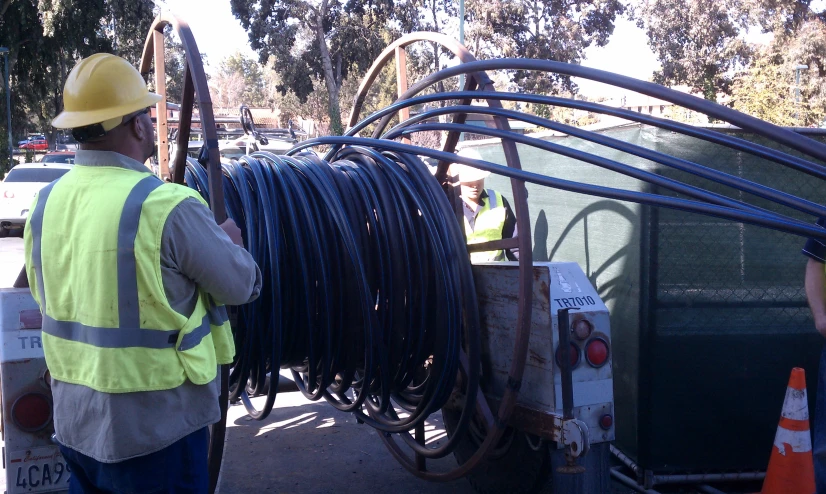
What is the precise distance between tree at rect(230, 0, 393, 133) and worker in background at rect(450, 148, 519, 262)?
2955cm

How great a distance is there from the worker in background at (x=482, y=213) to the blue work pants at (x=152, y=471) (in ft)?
9.55

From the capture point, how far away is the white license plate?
2.90 meters

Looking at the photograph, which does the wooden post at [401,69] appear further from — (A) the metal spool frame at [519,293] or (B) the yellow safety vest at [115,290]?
(B) the yellow safety vest at [115,290]

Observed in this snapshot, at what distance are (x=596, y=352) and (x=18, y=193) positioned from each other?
49.7 feet

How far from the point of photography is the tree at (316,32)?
113 feet

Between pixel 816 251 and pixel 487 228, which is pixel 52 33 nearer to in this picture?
pixel 487 228

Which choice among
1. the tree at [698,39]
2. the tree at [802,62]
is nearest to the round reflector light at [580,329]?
the tree at [802,62]

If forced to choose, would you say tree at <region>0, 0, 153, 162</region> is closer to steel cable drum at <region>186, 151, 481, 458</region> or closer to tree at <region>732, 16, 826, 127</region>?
tree at <region>732, 16, 826, 127</region>

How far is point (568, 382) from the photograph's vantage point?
10.6 feet

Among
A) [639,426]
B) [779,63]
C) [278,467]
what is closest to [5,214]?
[278,467]

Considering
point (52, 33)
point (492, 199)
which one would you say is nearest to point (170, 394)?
point (492, 199)

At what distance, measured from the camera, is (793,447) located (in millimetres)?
3824

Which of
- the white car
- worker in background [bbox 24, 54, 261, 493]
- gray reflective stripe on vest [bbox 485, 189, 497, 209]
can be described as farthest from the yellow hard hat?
the white car

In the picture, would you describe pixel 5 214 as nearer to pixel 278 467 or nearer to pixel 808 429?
pixel 278 467
